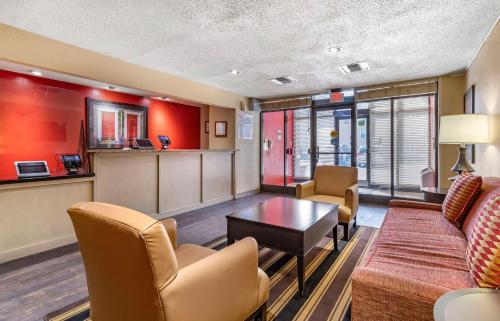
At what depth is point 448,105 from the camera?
4.42 meters

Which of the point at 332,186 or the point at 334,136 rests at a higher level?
the point at 334,136

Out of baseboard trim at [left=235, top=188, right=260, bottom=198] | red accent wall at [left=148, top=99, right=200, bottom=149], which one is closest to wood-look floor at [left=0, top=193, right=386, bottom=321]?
baseboard trim at [left=235, top=188, right=260, bottom=198]

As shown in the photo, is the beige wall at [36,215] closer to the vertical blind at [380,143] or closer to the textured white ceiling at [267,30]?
the textured white ceiling at [267,30]

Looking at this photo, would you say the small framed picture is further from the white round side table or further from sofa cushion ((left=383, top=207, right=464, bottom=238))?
the white round side table

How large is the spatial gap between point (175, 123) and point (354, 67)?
437cm

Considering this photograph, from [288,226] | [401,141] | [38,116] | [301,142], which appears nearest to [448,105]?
[401,141]

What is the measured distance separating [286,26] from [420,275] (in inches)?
93.6

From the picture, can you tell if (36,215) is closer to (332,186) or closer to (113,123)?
(113,123)

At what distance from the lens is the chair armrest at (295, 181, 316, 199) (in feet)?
12.1

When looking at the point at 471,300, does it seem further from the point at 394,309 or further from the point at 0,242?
the point at 0,242

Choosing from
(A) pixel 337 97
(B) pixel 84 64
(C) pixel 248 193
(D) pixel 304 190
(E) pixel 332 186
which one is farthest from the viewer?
(C) pixel 248 193

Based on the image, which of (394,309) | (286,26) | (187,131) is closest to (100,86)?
(187,131)

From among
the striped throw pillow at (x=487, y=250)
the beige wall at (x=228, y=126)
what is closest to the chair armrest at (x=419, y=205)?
the striped throw pillow at (x=487, y=250)

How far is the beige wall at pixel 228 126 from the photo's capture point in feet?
19.7
